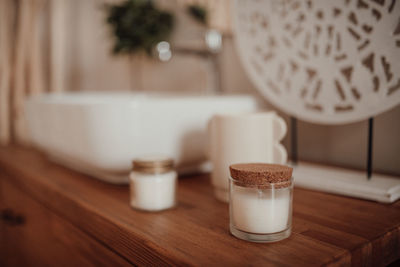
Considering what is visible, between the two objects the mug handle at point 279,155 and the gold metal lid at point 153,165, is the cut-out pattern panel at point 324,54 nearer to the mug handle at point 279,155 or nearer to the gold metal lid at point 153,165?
the mug handle at point 279,155

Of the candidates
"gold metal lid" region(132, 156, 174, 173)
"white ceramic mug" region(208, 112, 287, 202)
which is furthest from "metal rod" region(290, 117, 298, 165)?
"gold metal lid" region(132, 156, 174, 173)

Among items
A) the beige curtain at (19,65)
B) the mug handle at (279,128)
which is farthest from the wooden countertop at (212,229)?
the beige curtain at (19,65)

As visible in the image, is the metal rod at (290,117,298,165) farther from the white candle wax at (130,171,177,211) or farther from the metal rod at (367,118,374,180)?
the white candle wax at (130,171,177,211)

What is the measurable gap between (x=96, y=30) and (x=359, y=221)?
172 centimetres

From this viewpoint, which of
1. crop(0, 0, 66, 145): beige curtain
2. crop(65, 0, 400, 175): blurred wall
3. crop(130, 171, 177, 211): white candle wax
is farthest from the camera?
crop(0, 0, 66, 145): beige curtain

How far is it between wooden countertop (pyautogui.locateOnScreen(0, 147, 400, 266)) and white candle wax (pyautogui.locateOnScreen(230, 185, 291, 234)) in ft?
0.06

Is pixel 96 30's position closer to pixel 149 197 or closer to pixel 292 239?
pixel 149 197

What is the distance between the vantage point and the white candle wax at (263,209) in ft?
1.18

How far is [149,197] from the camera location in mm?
476

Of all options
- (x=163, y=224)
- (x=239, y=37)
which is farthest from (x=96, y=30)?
(x=163, y=224)

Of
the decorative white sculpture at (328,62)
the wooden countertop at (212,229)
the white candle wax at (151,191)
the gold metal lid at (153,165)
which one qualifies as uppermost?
the decorative white sculpture at (328,62)

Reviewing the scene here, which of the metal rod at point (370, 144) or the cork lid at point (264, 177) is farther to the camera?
the metal rod at point (370, 144)

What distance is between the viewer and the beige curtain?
1.36 m

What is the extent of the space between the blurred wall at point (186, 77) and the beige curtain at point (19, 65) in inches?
10.2
